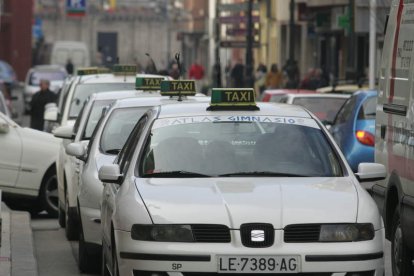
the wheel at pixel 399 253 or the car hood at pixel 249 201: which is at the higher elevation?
the car hood at pixel 249 201

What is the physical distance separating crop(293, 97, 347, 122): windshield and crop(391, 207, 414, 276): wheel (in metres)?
13.2

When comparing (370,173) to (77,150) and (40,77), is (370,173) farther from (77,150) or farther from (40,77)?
(40,77)

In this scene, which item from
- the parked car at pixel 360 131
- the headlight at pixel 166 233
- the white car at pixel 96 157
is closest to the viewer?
the headlight at pixel 166 233

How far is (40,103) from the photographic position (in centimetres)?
3256

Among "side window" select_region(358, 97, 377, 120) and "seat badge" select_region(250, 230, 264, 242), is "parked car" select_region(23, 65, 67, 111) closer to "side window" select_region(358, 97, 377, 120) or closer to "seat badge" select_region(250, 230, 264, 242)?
"side window" select_region(358, 97, 377, 120)

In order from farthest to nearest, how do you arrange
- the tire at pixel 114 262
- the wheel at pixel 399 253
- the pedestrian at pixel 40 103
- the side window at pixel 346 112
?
the pedestrian at pixel 40 103
the side window at pixel 346 112
the wheel at pixel 399 253
the tire at pixel 114 262

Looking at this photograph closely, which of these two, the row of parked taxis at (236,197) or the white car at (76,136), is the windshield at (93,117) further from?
the row of parked taxis at (236,197)

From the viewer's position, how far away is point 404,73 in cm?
1157

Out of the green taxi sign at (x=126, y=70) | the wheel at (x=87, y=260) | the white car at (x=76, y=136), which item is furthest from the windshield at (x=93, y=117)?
the green taxi sign at (x=126, y=70)

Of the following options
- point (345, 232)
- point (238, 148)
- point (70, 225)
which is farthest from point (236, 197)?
point (70, 225)

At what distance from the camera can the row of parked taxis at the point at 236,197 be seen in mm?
8680

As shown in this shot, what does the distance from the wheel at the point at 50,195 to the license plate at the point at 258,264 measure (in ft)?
33.6

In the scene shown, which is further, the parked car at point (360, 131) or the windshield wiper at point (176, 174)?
the parked car at point (360, 131)

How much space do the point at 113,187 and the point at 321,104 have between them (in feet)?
49.0
